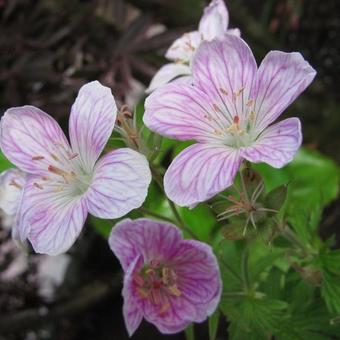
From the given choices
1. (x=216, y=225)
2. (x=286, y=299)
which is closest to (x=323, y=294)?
(x=286, y=299)

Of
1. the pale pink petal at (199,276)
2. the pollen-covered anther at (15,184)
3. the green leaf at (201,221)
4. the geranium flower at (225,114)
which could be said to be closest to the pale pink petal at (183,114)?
the geranium flower at (225,114)

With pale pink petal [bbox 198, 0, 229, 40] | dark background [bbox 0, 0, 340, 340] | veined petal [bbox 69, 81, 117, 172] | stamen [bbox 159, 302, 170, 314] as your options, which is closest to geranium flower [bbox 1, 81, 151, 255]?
veined petal [bbox 69, 81, 117, 172]

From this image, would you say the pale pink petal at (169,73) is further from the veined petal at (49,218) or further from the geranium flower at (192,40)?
the veined petal at (49,218)

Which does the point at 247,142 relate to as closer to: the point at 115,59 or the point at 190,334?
the point at 190,334

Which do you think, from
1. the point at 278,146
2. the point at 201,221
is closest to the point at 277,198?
the point at 278,146

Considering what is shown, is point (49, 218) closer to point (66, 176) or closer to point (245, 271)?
point (66, 176)

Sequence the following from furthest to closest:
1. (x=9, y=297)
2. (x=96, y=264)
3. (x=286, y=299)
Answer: (x=96, y=264) < (x=9, y=297) < (x=286, y=299)
